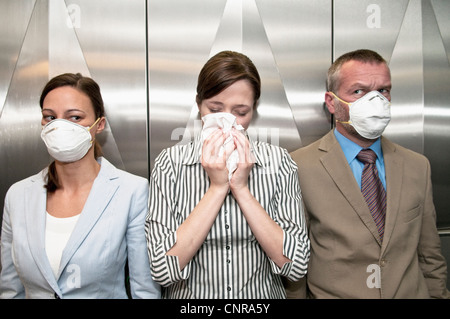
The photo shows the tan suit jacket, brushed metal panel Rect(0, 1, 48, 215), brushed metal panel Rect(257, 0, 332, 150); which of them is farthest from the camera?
brushed metal panel Rect(257, 0, 332, 150)

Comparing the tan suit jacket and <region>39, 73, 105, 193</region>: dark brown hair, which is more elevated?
<region>39, 73, 105, 193</region>: dark brown hair

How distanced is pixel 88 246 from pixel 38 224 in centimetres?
27

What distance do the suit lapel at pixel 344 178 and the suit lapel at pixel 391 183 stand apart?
7cm

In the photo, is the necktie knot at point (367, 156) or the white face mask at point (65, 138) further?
the necktie knot at point (367, 156)

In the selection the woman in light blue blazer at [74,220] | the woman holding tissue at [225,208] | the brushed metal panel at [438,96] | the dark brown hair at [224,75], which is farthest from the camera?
the brushed metal panel at [438,96]

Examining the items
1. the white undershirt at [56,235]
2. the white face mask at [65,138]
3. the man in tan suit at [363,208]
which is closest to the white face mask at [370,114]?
the man in tan suit at [363,208]

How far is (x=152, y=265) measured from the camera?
5.09 feet

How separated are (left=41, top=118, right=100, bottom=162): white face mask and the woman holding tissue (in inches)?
17.4

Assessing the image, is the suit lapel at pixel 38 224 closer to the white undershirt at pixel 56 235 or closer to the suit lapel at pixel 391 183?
the white undershirt at pixel 56 235

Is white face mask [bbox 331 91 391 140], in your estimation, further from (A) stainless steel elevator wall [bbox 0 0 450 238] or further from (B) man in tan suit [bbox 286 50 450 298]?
(A) stainless steel elevator wall [bbox 0 0 450 238]

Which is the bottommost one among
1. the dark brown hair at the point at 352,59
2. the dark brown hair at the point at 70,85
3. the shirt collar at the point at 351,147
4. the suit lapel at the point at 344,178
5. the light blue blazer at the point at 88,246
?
the light blue blazer at the point at 88,246

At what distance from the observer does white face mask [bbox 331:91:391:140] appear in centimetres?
198

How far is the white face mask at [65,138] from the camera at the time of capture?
5.91ft

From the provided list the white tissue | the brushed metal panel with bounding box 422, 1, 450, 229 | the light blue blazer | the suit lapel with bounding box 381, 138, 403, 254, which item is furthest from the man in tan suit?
the light blue blazer
